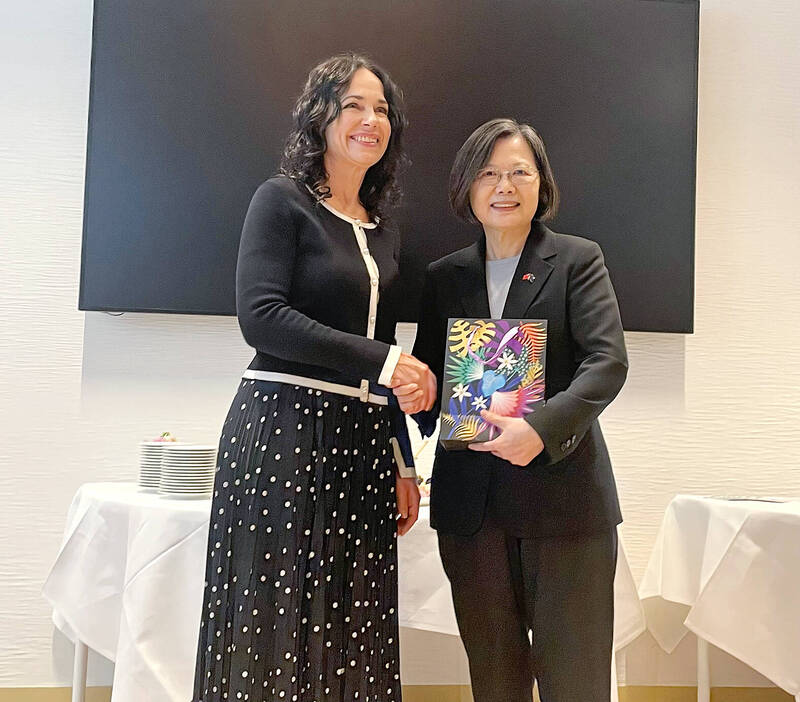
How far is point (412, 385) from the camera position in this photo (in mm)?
1565

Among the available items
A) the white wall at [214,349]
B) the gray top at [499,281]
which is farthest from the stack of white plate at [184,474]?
the gray top at [499,281]

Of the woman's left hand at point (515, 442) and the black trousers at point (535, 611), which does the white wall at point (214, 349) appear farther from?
the woman's left hand at point (515, 442)

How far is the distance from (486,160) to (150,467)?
1.28 metres

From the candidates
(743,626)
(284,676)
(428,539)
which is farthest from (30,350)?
(743,626)

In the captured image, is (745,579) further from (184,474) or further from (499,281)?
(184,474)

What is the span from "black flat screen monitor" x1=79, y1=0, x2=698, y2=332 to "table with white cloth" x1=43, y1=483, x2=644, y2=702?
2.41 feet

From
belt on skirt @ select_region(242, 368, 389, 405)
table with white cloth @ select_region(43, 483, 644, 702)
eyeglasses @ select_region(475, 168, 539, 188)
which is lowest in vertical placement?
table with white cloth @ select_region(43, 483, 644, 702)

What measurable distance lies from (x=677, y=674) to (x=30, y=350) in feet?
7.88

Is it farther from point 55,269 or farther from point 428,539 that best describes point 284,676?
point 55,269

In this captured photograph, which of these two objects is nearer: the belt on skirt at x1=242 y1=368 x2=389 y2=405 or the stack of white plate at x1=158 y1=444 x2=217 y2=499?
the belt on skirt at x1=242 y1=368 x2=389 y2=405

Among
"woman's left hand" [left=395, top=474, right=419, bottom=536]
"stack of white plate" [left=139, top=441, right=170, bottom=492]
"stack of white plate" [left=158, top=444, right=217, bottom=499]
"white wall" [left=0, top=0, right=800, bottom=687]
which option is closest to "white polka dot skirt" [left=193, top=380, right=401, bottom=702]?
"woman's left hand" [left=395, top=474, right=419, bottom=536]

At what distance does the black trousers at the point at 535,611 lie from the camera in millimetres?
1569

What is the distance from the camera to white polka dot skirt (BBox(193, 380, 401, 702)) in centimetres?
150

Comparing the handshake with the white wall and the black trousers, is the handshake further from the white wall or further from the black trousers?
the white wall
